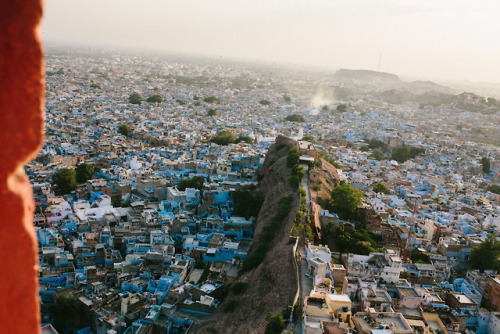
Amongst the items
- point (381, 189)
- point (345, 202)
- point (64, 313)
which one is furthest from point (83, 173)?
point (381, 189)

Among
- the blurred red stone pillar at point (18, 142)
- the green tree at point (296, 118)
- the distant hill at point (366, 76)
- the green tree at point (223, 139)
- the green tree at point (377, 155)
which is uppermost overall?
the distant hill at point (366, 76)

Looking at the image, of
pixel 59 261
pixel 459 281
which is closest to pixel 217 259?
pixel 59 261

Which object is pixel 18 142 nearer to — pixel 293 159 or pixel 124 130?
pixel 293 159

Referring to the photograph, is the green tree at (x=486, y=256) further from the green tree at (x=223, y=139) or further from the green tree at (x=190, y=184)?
the green tree at (x=223, y=139)

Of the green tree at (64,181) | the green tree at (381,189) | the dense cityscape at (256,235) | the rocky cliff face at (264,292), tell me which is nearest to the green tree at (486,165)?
the dense cityscape at (256,235)

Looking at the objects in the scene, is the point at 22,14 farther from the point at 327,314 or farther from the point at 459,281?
the point at 459,281
